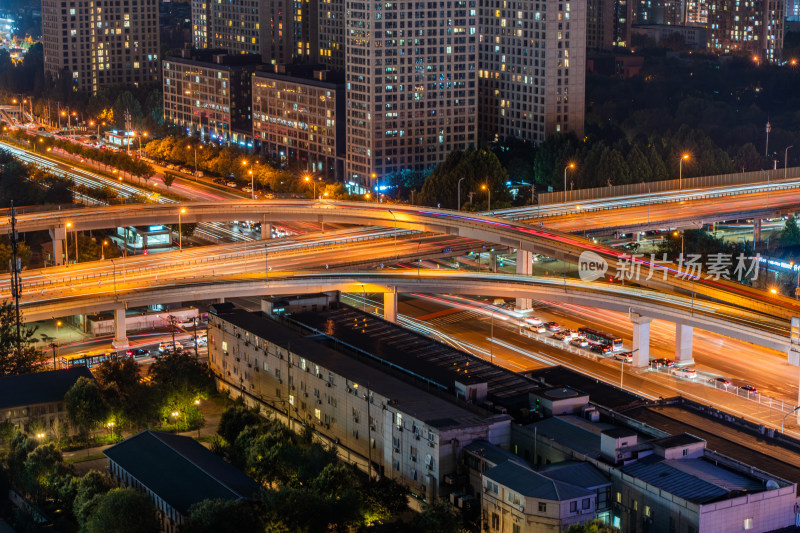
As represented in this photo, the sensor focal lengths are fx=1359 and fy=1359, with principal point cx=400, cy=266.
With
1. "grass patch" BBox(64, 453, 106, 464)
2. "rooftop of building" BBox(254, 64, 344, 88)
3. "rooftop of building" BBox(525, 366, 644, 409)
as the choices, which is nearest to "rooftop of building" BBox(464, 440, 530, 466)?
"rooftop of building" BBox(525, 366, 644, 409)

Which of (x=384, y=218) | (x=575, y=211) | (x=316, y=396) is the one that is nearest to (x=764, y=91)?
(x=575, y=211)

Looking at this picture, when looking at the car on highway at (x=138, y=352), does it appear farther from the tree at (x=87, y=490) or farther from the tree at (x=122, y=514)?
the tree at (x=122, y=514)

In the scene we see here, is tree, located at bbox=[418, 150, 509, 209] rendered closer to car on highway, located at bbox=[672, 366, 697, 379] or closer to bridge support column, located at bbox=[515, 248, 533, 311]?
bridge support column, located at bbox=[515, 248, 533, 311]

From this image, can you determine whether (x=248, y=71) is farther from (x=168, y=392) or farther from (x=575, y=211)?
(x=168, y=392)

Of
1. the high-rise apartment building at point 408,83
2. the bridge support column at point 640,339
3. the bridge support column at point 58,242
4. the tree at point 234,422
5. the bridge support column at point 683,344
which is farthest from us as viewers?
the high-rise apartment building at point 408,83

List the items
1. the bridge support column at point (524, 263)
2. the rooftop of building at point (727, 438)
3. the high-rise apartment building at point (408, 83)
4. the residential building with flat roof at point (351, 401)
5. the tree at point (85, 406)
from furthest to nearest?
the high-rise apartment building at point (408, 83), the bridge support column at point (524, 263), the tree at point (85, 406), the residential building with flat roof at point (351, 401), the rooftop of building at point (727, 438)

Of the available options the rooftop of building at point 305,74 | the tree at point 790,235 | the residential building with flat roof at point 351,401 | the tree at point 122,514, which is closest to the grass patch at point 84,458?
Result: the residential building with flat roof at point 351,401

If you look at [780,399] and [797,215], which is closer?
[780,399]
